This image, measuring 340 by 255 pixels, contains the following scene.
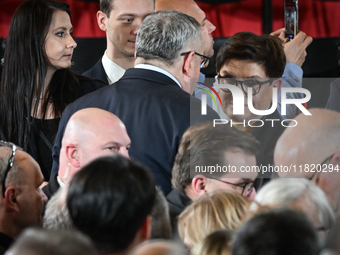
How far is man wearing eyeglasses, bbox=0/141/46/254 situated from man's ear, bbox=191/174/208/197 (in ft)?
1.67

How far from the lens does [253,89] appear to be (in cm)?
252

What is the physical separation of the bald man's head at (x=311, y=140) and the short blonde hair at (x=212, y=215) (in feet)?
1.37

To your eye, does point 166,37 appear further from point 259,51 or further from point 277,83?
point 277,83

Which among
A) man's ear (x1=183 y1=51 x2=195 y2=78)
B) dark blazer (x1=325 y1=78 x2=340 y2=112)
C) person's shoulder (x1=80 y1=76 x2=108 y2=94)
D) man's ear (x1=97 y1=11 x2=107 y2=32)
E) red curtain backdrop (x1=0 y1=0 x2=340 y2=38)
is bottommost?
dark blazer (x1=325 y1=78 x2=340 y2=112)

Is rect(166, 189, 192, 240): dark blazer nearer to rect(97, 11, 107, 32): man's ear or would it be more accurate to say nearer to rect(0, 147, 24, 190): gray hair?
rect(0, 147, 24, 190): gray hair

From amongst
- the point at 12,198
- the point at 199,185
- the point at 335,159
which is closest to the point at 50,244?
the point at 12,198

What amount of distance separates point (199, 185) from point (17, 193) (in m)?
0.61

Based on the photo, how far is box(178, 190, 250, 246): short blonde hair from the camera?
139 centimetres

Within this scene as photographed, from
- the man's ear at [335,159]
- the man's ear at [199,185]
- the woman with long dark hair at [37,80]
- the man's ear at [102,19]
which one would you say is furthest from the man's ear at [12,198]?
the man's ear at [102,19]

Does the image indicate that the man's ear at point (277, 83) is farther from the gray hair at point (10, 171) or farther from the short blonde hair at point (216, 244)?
the short blonde hair at point (216, 244)

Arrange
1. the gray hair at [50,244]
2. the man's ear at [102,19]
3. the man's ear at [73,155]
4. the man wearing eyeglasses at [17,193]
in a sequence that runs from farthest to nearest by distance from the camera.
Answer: the man's ear at [102,19] → the man's ear at [73,155] → the man wearing eyeglasses at [17,193] → the gray hair at [50,244]

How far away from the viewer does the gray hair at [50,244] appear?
852mm

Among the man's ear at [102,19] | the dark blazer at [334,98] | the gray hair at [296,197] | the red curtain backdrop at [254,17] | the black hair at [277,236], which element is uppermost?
the red curtain backdrop at [254,17]

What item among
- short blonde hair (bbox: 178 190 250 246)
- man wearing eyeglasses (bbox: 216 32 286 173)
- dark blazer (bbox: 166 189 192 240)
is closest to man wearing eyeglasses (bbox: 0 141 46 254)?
dark blazer (bbox: 166 189 192 240)
